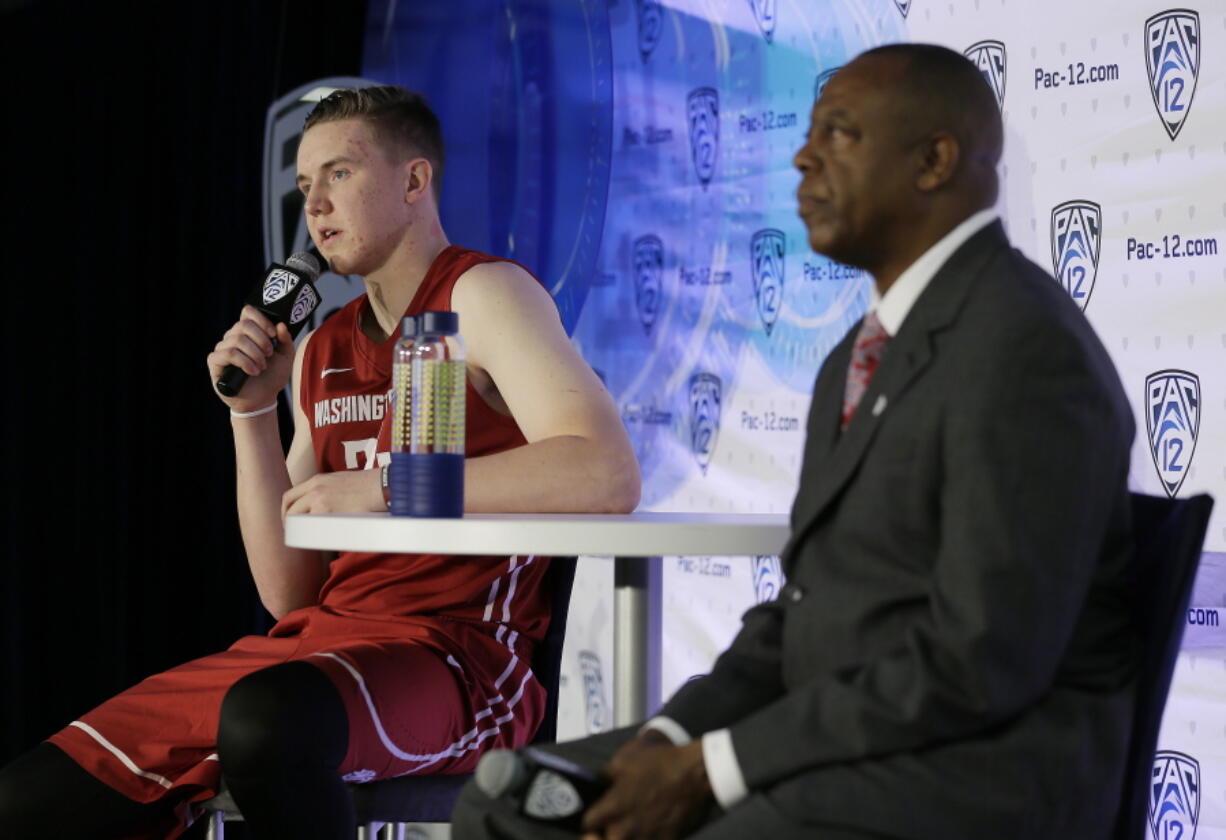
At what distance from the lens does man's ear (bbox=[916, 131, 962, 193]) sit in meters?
1.20

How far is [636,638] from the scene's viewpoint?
1.63 meters

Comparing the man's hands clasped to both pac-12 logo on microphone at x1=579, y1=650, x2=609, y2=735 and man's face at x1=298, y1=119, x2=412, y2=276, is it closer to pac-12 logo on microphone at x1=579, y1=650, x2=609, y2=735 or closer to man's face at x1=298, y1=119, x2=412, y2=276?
man's face at x1=298, y1=119, x2=412, y2=276

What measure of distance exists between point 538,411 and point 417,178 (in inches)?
21.3

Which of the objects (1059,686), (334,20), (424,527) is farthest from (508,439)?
(334,20)

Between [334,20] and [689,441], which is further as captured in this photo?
[334,20]

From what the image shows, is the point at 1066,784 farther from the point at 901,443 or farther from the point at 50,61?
the point at 50,61

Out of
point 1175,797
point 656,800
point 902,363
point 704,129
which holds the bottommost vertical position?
point 1175,797

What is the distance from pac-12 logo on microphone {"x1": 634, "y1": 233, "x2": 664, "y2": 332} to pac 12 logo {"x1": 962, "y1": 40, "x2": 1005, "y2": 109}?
0.93 meters

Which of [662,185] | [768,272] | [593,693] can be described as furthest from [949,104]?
[593,693]

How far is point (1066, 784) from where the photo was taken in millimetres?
1090

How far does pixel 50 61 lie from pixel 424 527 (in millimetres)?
2416

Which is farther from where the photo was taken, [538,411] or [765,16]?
[765,16]

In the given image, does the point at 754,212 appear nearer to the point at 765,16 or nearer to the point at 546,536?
the point at 765,16

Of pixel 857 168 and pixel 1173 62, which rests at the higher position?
pixel 1173 62
